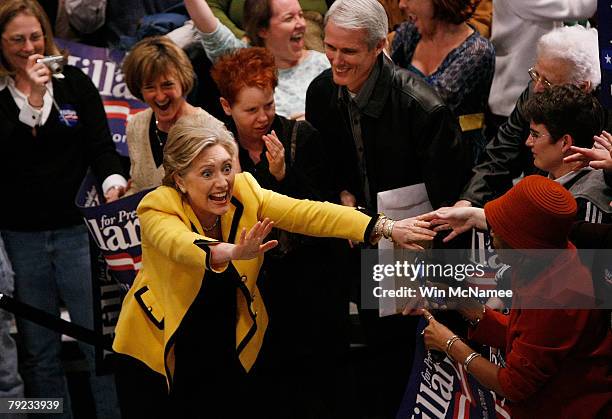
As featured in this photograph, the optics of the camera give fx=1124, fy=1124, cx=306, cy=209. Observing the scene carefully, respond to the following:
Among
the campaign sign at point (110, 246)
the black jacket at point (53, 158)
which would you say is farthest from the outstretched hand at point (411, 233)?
the black jacket at point (53, 158)

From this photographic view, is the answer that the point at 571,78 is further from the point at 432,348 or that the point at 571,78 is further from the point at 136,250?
the point at 136,250

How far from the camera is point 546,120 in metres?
4.39

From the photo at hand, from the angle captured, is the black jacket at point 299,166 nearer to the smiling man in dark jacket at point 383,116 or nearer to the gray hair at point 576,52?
the smiling man in dark jacket at point 383,116

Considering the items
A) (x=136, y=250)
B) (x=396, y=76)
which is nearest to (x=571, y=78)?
(x=396, y=76)

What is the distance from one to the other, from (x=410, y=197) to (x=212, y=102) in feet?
5.23

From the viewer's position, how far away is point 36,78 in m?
5.42

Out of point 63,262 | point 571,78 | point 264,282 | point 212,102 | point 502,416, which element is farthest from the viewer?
point 212,102

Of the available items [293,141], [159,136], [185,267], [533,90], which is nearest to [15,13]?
[159,136]

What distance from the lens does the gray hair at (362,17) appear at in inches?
188

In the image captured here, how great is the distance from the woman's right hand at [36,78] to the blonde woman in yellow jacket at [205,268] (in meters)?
1.25

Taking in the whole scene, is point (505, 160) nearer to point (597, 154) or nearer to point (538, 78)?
point (538, 78)

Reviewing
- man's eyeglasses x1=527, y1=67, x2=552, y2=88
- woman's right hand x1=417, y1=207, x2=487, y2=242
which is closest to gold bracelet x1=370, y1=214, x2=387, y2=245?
woman's right hand x1=417, y1=207, x2=487, y2=242

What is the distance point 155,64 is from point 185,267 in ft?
4.46

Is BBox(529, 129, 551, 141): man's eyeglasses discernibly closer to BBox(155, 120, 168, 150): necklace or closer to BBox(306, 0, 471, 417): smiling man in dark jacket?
BBox(306, 0, 471, 417): smiling man in dark jacket
